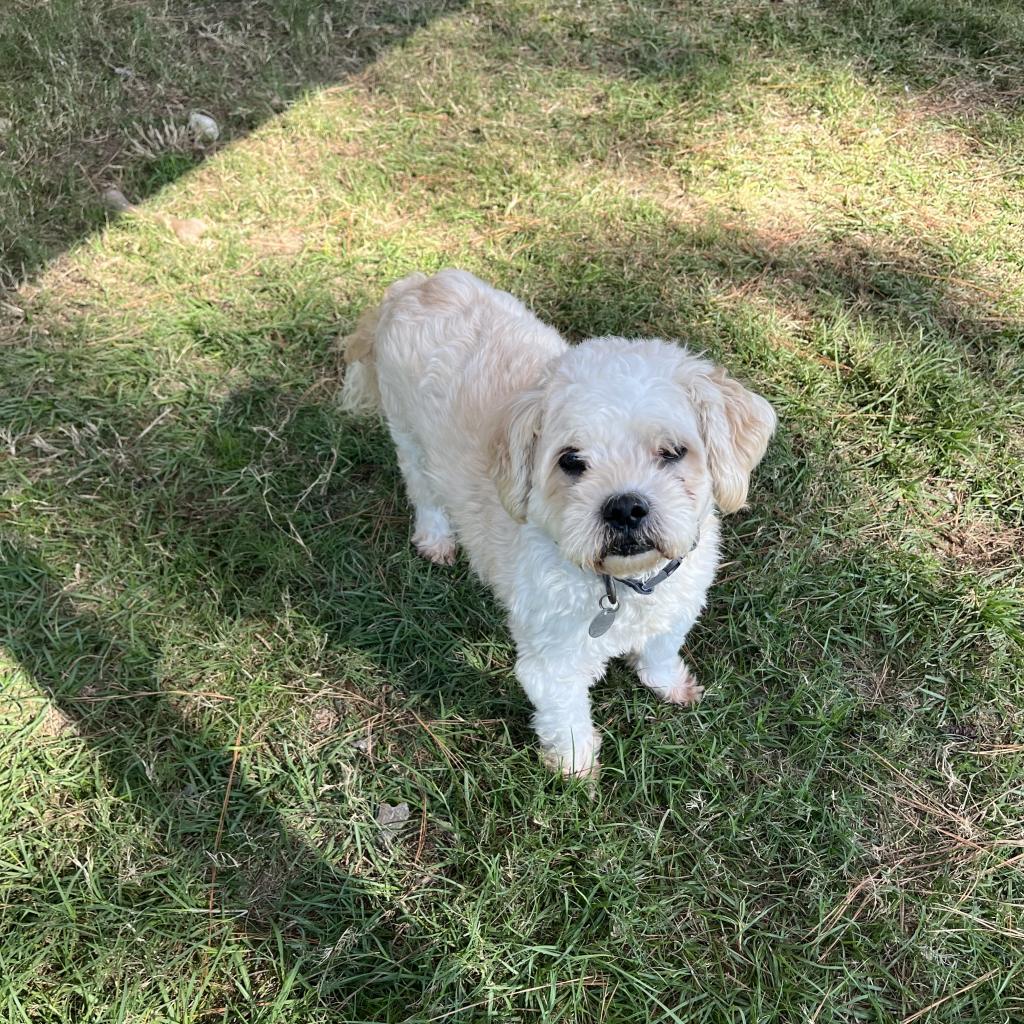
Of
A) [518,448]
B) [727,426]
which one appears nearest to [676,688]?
[727,426]

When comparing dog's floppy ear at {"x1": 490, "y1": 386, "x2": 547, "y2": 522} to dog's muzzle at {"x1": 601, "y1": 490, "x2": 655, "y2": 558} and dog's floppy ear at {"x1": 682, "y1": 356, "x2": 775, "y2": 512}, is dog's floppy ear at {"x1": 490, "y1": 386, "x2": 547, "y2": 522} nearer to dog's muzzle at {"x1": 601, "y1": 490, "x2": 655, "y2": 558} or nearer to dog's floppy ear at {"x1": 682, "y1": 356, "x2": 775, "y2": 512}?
dog's muzzle at {"x1": 601, "y1": 490, "x2": 655, "y2": 558}

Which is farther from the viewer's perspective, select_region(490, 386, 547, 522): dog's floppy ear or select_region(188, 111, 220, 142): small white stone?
select_region(188, 111, 220, 142): small white stone

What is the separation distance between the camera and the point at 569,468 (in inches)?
91.4

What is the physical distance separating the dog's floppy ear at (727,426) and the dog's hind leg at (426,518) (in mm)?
1525

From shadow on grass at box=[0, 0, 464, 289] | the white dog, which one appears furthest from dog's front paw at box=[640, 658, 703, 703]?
shadow on grass at box=[0, 0, 464, 289]

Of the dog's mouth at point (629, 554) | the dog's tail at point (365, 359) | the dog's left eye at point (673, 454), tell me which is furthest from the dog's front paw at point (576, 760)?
the dog's tail at point (365, 359)

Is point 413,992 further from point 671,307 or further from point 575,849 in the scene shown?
point 671,307

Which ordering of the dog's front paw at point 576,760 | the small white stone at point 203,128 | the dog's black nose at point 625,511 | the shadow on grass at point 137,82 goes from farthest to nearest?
the small white stone at point 203,128 < the shadow on grass at point 137,82 < the dog's front paw at point 576,760 < the dog's black nose at point 625,511

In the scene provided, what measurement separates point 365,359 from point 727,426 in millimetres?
2015

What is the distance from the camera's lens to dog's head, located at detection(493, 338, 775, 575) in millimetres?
2168

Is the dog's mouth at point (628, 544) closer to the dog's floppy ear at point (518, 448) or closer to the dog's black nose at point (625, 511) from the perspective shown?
the dog's black nose at point (625, 511)

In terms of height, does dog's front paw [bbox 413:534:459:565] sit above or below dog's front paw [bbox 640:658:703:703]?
above

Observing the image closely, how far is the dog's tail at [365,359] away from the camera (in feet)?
11.4

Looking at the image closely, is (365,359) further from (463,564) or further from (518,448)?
(518,448)
